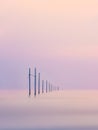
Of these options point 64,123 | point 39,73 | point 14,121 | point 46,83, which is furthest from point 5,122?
point 46,83

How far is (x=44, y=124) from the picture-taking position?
20.6 m

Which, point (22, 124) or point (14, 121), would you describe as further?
point (14, 121)

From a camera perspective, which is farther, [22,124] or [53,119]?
[53,119]

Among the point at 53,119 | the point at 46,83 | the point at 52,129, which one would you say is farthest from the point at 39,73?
the point at 52,129

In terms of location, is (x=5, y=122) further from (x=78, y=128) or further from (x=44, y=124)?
(x=78, y=128)

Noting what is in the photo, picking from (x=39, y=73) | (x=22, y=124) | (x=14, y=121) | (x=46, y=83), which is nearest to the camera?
(x=22, y=124)

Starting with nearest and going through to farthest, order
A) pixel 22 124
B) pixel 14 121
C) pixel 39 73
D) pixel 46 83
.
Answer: pixel 22 124 → pixel 14 121 → pixel 39 73 → pixel 46 83

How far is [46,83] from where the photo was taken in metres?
89.0

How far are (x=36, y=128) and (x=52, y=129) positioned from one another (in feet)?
2.15

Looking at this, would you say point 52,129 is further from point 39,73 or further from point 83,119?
point 39,73

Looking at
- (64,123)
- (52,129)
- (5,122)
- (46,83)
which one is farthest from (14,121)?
(46,83)

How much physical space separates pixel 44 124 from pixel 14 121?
185cm

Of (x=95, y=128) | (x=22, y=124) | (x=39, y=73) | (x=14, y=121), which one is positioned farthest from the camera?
(x=39, y=73)

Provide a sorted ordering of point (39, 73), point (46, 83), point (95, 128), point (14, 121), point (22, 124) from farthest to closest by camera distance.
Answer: point (46, 83), point (39, 73), point (14, 121), point (22, 124), point (95, 128)
